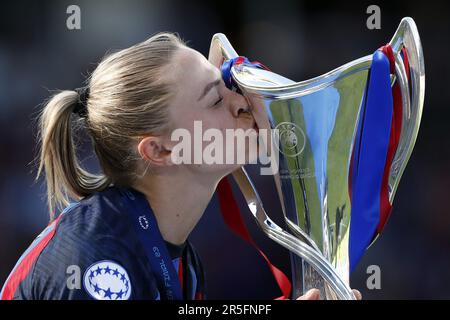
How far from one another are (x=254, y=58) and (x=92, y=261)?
6.14ft

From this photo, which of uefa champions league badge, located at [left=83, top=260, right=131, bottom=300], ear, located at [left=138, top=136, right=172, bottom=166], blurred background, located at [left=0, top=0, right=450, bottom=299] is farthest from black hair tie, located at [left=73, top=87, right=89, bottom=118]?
blurred background, located at [left=0, top=0, right=450, bottom=299]

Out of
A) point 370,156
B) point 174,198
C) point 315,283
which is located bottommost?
point 315,283

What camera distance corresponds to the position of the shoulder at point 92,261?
1295 mm

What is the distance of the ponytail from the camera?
1.55m

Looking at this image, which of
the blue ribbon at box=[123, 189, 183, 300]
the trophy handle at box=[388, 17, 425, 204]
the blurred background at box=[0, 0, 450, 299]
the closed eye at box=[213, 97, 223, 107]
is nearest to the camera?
the trophy handle at box=[388, 17, 425, 204]

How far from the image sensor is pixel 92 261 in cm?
131

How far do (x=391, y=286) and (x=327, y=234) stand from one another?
1590 millimetres

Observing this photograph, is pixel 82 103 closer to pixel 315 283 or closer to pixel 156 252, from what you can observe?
pixel 156 252

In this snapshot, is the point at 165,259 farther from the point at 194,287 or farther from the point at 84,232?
the point at 194,287

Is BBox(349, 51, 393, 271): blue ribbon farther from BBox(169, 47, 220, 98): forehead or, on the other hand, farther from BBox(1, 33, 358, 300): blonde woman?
BBox(169, 47, 220, 98): forehead

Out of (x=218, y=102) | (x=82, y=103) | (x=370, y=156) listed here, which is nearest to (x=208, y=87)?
(x=218, y=102)

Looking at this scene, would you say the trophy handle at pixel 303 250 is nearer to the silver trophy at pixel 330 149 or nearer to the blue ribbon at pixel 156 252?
the silver trophy at pixel 330 149

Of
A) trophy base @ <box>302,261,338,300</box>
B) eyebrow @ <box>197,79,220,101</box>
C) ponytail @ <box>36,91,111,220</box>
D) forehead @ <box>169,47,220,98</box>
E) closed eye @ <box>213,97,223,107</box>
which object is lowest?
trophy base @ <box>302,261,338,300</box>

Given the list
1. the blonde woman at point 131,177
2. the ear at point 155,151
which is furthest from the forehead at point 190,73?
the ear at point 155,151
